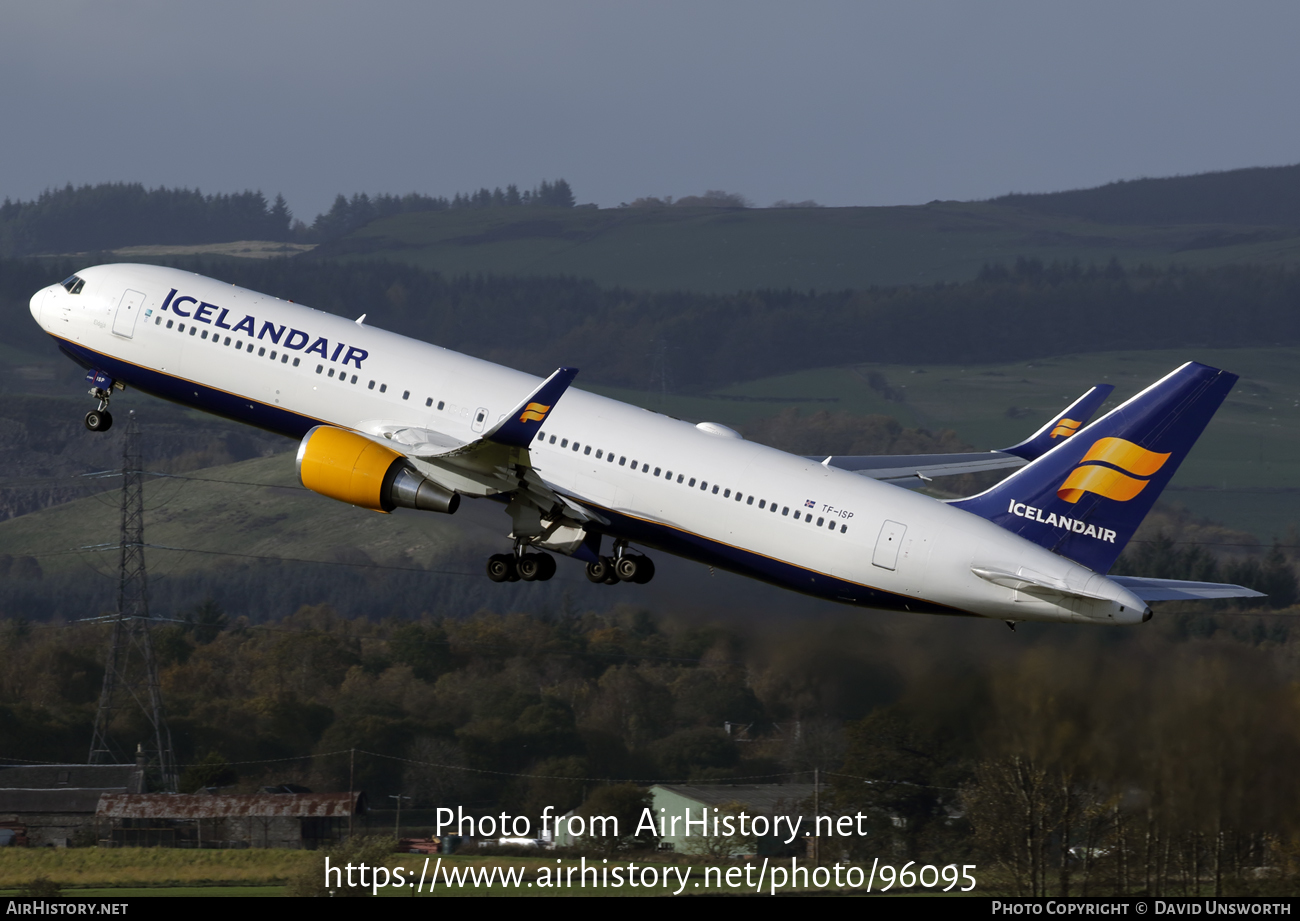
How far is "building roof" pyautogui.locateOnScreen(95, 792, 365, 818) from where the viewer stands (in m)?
69.4

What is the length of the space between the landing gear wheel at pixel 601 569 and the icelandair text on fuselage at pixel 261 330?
7955 millimetres

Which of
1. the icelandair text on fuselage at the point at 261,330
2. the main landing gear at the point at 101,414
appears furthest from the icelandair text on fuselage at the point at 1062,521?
the main landing gear at the point at 101,414

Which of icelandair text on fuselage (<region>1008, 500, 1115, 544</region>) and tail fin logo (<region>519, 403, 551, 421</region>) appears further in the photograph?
icelandair text on fuselage (<region>1008, 500, 1115, 544</region>)

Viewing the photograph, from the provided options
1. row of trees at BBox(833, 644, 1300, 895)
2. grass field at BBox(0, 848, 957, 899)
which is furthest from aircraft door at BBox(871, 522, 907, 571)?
grass field at BBox(0, 848, 957, 899)

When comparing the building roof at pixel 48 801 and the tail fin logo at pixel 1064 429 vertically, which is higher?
the tail fin logo at pixel 1064 429

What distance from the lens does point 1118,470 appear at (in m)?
39.5

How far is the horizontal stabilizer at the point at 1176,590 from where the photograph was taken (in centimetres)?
3803

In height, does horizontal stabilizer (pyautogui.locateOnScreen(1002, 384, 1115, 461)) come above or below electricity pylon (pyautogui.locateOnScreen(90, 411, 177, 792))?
above

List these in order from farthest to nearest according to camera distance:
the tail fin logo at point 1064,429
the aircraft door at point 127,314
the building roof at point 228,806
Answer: the building roof at point 228,806, the tail fin logo at point 1064,429, the aircraft door at point 127,314

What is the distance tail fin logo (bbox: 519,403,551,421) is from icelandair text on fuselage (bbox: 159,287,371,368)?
658 centimetres

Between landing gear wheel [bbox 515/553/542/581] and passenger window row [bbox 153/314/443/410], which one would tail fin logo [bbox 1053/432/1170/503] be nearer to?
landing gear wheel [bbox 515/553/542/581]

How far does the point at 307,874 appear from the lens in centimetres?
5688

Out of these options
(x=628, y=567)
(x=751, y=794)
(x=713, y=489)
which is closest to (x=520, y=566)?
(x=628, y=567)
